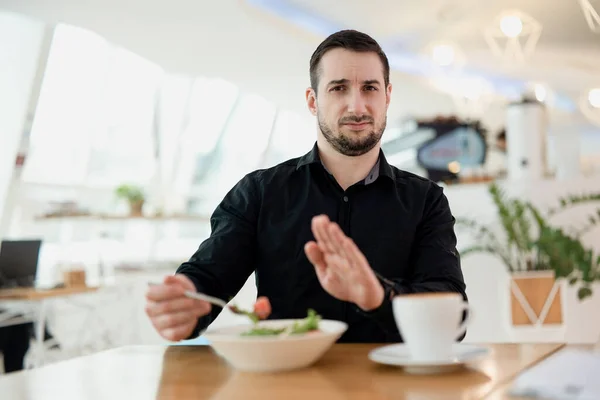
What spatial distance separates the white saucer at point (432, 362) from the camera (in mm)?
1028

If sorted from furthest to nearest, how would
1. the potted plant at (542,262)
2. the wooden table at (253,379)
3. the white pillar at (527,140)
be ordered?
the white pillar at (527,140) < the potted plant at (542,262) < the wooden table at (253,379)

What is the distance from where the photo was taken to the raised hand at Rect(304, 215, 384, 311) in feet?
3.54

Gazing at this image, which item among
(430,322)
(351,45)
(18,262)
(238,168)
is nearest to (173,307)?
(430,322)

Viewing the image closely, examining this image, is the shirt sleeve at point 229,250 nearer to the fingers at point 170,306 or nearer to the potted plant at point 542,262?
the fingers at point 170,306

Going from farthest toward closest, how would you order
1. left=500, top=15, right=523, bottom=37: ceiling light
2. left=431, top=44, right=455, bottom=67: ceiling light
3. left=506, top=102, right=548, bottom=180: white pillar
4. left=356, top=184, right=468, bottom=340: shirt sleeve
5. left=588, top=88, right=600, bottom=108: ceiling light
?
left=588, top=88, right=600, bottom=108: ceiling light, left=431, top=44, right=455, bottom=67: ceiling light, left=500, top=15, right=523, bottom=37: ceiling light, left=506, top=102, right=548, bottom=180: white pillar, left=356, top=184, right=468, bottom=340: shirt sleeve

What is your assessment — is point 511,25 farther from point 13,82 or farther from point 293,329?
point 293,329

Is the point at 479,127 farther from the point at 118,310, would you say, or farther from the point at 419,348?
the point at 419,348

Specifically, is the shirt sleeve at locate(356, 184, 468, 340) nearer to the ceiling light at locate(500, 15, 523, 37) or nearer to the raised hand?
the raised hand

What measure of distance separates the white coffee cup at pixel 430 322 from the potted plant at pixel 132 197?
761cm

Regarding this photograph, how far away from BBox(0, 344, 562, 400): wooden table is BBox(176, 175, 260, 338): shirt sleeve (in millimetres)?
429

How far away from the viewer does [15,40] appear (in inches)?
233

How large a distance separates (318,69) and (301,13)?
6511mm

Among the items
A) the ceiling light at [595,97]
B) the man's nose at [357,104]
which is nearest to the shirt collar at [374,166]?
the man's nose at [357,104]

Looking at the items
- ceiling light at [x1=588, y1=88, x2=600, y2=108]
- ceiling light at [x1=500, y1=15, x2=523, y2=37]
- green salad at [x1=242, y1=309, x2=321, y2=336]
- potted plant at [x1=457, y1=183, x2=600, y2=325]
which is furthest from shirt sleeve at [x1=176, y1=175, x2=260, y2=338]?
Result: ceiling light at [x1=588, y1=88, x2=600, y2=108]
